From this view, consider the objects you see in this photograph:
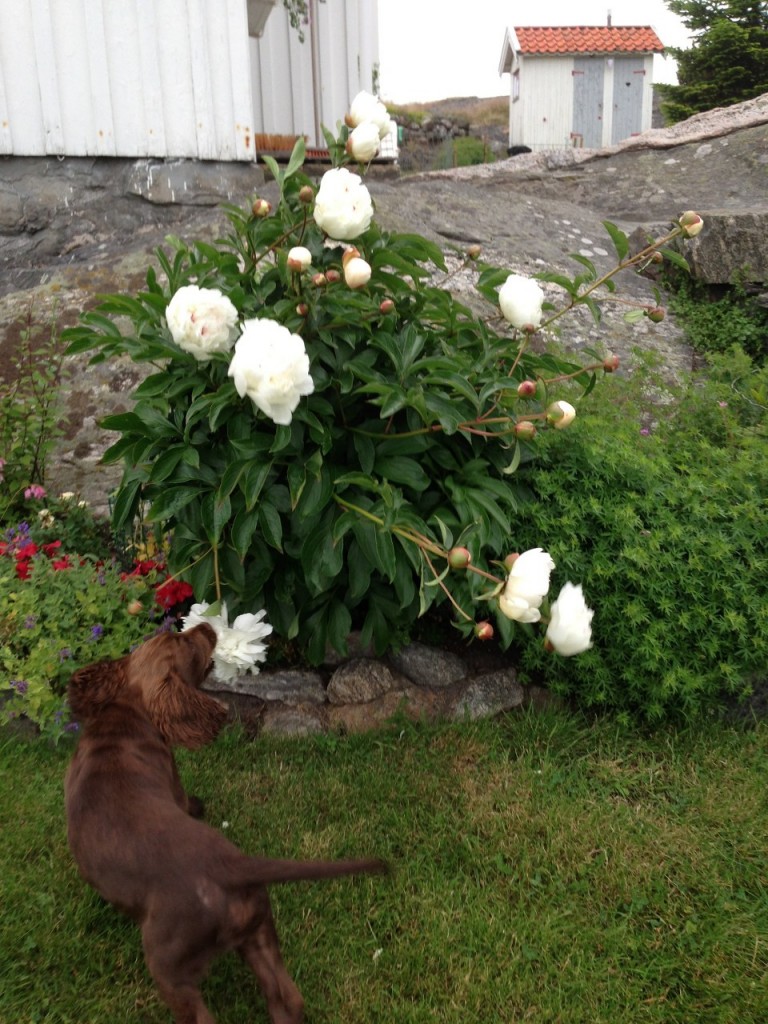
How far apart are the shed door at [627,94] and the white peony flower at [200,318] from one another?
22042 mm

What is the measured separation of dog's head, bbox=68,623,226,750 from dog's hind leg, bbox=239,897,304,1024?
421 mm

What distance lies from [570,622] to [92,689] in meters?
1.11

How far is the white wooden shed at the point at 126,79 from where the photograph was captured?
4.97 meters

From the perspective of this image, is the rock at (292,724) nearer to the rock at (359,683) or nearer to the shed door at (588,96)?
the rock at (359,683)

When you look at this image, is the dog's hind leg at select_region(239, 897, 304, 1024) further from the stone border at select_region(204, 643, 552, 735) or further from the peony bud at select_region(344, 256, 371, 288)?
the peony bud at select_region(344, 256, 371, 288)

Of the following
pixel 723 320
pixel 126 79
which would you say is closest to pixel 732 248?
pixel 723 320

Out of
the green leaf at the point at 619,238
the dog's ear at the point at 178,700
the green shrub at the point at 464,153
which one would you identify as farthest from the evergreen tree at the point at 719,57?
the dog's ear at the point at 178,700

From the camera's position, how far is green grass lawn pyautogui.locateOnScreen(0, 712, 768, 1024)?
2.00 meters

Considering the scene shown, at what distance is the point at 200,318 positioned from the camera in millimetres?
2055

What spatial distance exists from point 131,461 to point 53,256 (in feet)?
11.1

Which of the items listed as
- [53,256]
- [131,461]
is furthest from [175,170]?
[131,461]

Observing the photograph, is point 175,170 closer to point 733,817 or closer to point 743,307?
point 743,307

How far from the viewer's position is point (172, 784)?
79.6 inches

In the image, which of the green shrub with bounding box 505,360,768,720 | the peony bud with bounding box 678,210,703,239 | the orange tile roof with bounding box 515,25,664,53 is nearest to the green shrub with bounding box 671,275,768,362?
the green shrub with bounding box 505,360,768,720
